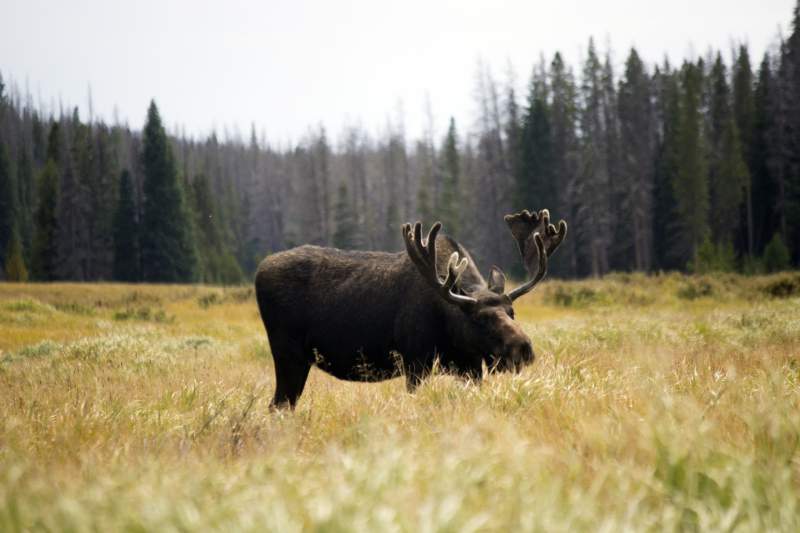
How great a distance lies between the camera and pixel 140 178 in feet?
227

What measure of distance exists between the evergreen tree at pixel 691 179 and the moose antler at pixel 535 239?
34.7 metres

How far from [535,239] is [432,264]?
3.34ft

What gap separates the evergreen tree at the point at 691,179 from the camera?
1515 inches

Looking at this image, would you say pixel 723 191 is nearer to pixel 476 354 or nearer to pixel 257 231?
pixel 476 354

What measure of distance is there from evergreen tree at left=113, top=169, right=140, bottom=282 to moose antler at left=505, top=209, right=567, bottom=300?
159 ft

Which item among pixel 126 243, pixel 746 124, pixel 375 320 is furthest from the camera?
pixel 126 243

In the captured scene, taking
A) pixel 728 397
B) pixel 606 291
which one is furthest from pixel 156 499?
pixel 606 291

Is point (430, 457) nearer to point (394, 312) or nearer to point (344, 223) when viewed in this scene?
point (394, 312)

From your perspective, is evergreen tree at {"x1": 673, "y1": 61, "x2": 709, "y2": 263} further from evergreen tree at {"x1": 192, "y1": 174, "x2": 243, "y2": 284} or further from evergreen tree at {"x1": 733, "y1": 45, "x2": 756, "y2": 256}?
evergreen tree at {"x1": 192, "y1": 174, "x2": 243, "y2": 284}

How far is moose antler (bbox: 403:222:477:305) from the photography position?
5.43 m

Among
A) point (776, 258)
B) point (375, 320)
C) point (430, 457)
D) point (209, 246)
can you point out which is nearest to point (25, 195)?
point (209, 246)

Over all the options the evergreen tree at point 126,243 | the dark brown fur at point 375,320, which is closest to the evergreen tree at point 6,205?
the evergreen tree at point 126,243

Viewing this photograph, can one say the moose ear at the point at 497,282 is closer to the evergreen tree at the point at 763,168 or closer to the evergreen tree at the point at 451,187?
the evergreen tree at the point at 763,168

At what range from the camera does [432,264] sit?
18.3 ft
